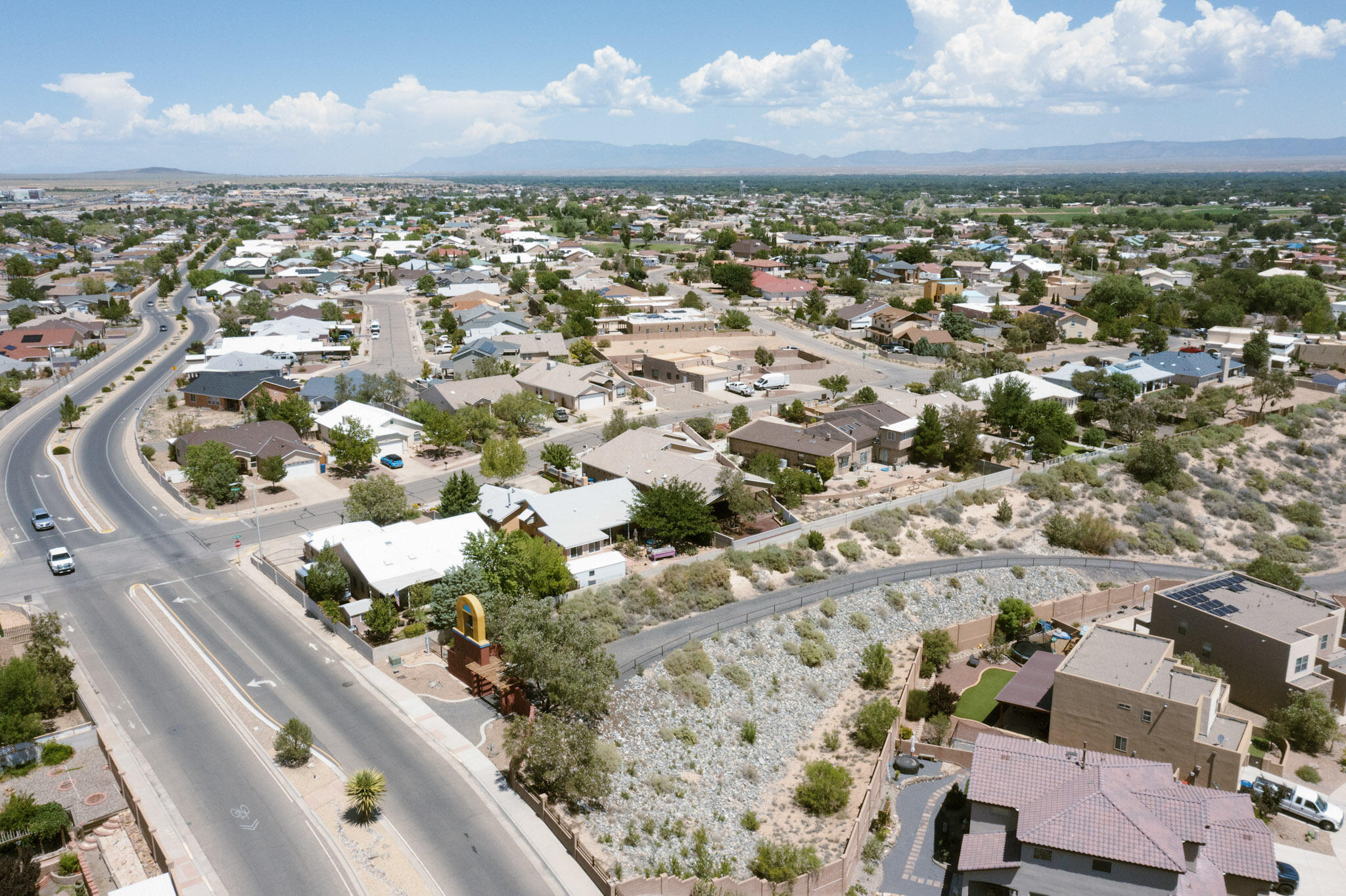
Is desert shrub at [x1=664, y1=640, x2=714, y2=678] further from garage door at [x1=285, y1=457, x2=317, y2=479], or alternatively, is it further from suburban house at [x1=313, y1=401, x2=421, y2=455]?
garage door at [x1=285, y1=457, x2=317, y2=479]

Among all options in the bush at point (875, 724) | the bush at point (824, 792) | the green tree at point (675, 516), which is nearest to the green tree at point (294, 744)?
the bush at point (824, 792)

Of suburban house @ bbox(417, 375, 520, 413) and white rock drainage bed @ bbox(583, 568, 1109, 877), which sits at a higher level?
suburban house @ bbox(417, 375, 520, 413)

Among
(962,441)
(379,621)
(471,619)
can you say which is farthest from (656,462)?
(962,441)

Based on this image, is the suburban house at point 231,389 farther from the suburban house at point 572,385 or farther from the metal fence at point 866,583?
the metal fence at point 866,583

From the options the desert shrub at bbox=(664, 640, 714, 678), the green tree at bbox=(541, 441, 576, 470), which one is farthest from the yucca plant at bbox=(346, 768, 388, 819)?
the green tree at bbox=(541, 441, 576, 470)

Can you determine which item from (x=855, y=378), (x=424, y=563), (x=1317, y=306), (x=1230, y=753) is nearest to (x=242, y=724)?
(x=424, y=563)
